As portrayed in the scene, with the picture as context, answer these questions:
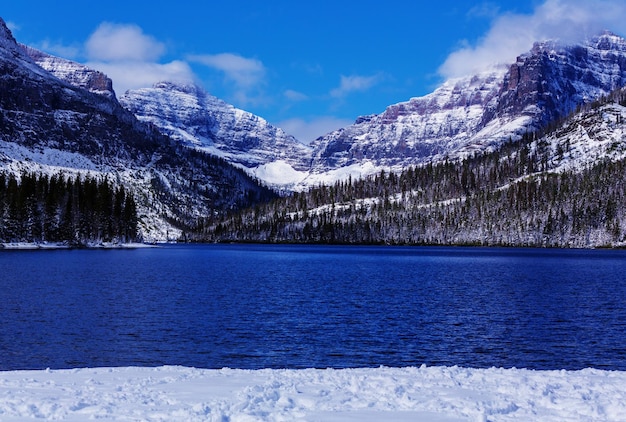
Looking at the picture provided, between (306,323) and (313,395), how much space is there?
32.5 metres

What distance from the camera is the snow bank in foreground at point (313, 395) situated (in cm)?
2039

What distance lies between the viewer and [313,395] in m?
23.5

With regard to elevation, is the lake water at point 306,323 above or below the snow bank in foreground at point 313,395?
below

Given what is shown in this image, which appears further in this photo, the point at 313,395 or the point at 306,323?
the point at 306,323

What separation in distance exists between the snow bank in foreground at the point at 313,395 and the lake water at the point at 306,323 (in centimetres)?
1154

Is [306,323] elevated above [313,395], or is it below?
below

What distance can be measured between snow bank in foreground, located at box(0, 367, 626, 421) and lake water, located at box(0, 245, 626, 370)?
1154 cm

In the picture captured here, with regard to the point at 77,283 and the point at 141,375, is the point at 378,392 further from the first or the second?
the point at 77,283

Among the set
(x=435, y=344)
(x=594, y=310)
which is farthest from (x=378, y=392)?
(x=594, y=310)

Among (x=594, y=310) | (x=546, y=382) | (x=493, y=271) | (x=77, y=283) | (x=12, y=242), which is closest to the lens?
(x=546, y=382)

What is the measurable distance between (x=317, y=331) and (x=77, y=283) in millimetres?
53149

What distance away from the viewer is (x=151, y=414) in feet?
65.9

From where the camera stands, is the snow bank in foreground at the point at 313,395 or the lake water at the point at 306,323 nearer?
the snow bank in foreground at the point at 313,395

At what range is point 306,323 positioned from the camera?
2199 inches
